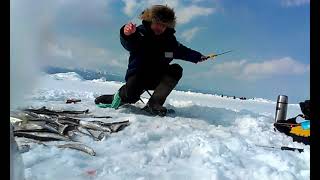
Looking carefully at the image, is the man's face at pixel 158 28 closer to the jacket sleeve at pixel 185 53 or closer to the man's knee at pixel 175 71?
the jacket sleeve at pixel 185 53

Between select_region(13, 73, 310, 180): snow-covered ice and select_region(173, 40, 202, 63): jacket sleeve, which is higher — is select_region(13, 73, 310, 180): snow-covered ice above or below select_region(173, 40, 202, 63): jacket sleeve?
below

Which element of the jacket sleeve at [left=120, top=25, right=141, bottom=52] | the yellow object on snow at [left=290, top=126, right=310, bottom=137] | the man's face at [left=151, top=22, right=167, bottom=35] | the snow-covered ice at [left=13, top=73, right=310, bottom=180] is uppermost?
the man's face at [left=151, top=22, right=167, bottom=35]

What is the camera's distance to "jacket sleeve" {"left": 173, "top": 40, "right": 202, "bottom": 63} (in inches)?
239

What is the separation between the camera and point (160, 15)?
18.0ft

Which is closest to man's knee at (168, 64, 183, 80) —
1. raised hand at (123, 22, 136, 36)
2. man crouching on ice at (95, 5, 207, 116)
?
man crouching on ice at (95, 5, 207, 116)

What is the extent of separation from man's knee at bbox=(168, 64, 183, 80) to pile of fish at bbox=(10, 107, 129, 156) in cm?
165

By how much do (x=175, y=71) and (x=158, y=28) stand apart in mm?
763

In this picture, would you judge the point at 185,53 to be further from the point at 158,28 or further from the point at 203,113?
the point at 203,113

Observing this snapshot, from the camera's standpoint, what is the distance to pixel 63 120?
4293mm

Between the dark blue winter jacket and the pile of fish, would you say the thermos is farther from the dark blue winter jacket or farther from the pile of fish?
the pile of fish

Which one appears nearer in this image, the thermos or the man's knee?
the thermos

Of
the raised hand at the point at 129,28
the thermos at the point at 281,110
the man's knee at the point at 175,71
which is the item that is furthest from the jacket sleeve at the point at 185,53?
the thermos at the point at 281,110
